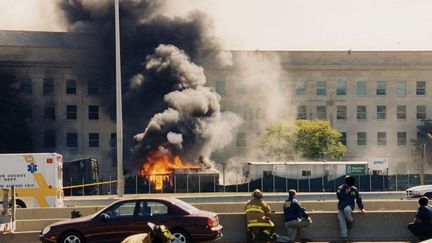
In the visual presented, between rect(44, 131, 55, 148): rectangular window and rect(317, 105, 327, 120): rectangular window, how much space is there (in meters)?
25.2

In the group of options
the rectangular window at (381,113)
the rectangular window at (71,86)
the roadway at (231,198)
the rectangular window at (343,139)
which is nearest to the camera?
the roadway at (231,198)

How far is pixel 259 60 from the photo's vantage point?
8269cm

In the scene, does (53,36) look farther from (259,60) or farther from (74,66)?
(259,60)

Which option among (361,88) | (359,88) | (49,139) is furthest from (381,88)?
(49,139)

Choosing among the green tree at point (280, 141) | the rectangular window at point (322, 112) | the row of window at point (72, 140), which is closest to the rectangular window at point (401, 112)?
the rectangular window at point (322, 112)

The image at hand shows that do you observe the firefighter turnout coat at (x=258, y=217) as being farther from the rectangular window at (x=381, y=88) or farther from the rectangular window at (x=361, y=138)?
the rectangular window at (x=381, y=88)

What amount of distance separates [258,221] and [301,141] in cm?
5614

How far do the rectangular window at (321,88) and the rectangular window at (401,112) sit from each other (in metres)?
7.30

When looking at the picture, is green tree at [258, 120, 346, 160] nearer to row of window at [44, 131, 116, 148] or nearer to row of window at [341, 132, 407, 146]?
row of window at [341, 132, 407, 146]

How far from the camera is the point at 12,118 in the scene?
248 ft

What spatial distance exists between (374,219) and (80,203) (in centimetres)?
2155

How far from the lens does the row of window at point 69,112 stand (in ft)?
262

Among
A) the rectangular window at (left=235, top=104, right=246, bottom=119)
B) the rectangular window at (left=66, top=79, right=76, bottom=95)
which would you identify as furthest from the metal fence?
the rectangular window at (left=235, top=104, right=246, bottom=119)

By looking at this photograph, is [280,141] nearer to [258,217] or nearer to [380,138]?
[380,138]
